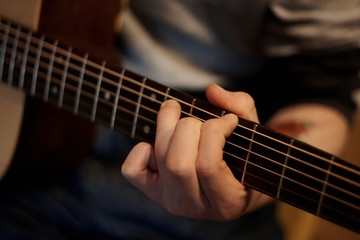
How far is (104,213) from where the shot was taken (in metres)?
0.55

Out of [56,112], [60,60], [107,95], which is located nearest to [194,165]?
[107,95]

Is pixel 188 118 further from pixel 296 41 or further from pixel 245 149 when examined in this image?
pixel 296 41

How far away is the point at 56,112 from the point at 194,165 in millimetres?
377

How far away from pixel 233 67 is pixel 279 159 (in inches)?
12.2

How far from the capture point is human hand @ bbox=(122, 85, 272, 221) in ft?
1.09

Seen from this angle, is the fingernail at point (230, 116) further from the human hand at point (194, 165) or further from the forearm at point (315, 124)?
the forearm at point (315, 124)

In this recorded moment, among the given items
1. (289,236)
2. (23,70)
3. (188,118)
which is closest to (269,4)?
(188,118)

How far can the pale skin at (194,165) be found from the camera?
0.33 m

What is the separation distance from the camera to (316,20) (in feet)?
1.78

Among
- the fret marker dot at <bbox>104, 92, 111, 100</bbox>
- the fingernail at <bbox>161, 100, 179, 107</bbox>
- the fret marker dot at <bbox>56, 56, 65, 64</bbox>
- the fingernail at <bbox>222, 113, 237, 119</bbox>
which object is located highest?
the fret marker dot at <bbox>56, 56, 65, 64</bbox>

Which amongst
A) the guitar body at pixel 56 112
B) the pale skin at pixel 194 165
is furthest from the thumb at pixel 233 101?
the guitar body at pixel 56 112

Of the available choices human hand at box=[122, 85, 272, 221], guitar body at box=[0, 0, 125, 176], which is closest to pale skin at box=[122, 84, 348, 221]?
human hand at box=[122, 85, 272, 221]

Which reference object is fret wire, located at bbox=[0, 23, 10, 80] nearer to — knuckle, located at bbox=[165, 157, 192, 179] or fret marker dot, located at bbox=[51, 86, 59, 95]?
fret marker dot, located at bbox=[51, 86, 59, 95]

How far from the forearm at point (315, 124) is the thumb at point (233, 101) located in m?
0.13
